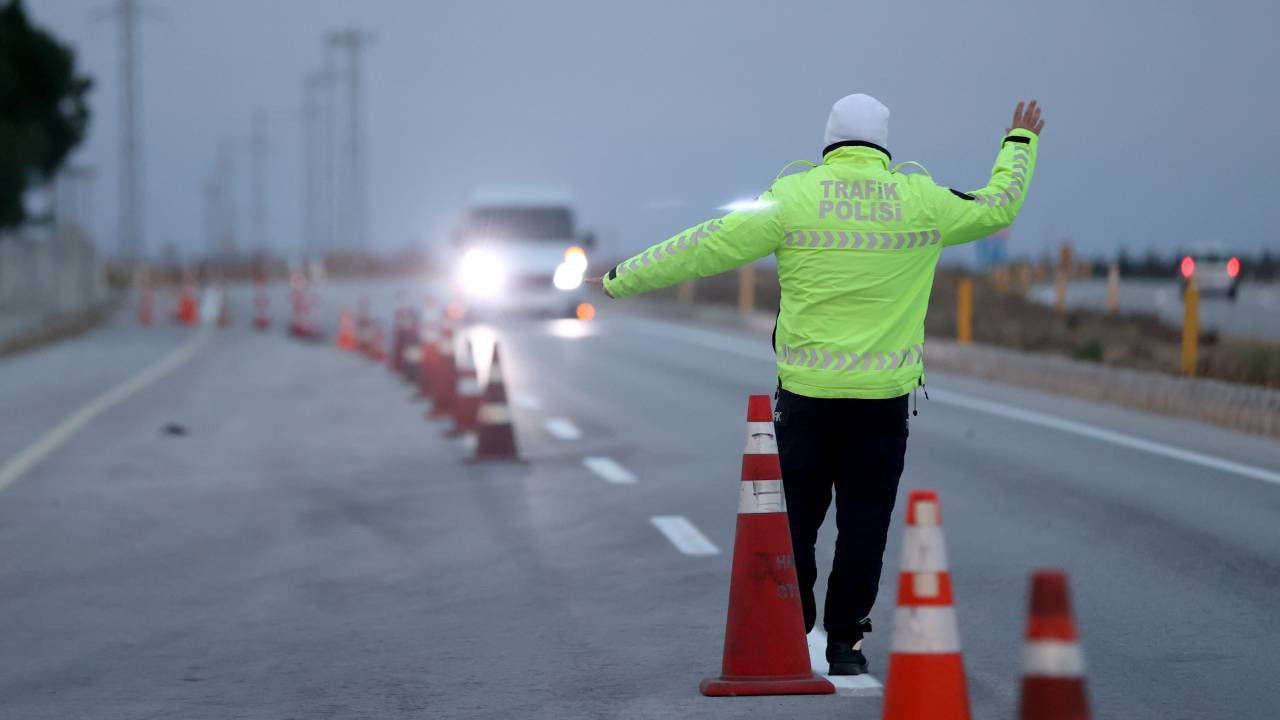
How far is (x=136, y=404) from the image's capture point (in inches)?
819

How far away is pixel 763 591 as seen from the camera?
668 cm

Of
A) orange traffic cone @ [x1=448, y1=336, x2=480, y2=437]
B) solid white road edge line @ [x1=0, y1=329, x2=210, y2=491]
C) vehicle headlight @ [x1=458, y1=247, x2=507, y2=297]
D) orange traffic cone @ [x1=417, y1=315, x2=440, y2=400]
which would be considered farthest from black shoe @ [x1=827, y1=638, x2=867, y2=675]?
vehicle headlight @ [x1=458, y1=247, x2=507, y2=297]

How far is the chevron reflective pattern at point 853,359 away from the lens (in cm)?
661

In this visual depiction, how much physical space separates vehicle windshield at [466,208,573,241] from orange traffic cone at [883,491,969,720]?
32.1 metres

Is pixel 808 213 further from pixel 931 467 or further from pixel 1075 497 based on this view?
pixel 931 467

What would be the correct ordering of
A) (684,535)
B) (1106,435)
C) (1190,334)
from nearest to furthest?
(684,535) < (1106,435) < (1190,334)

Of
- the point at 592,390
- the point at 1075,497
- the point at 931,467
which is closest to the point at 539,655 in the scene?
the point at 1075,497

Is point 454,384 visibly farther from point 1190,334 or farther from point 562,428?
point 1190,334

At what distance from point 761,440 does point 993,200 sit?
1.14 m

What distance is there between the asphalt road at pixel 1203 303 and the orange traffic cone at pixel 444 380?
15158mm

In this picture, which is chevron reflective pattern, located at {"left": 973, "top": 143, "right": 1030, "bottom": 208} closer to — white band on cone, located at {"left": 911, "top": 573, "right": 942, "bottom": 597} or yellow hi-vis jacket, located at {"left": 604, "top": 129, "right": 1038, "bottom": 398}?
yellow hi-vis jacket, located at {"left": 604, "top": 129, "right": 1038, "bottom": 398}

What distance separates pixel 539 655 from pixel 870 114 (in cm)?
246

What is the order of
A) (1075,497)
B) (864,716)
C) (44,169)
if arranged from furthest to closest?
(44,169)
(1075,497)
(864,716)

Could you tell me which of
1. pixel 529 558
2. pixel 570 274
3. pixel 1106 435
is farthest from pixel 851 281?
pixel 1106 435
